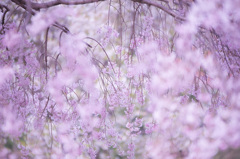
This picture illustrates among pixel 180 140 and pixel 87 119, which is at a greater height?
pixel 87 119

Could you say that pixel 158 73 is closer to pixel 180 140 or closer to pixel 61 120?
pixel 61 120

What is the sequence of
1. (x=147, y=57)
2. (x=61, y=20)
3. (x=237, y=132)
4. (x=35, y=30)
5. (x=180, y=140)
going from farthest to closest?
(x=61, y=20), (x=180, y=140), (x=147, y=57), (x=35, y=30), (x=237, y=132)

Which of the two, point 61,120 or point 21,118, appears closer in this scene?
point 21,118

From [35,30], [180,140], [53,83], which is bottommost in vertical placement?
[180,140]

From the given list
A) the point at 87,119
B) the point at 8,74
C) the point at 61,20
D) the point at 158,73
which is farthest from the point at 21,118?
the point at 61,20

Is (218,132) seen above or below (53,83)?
below

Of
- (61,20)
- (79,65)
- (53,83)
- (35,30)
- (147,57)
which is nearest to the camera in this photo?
(35,30)

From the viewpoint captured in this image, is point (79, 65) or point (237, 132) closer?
point (237, 132)

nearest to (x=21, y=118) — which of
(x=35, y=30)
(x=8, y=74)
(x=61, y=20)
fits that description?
(x=8, y=74)

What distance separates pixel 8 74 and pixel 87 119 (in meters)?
0.68

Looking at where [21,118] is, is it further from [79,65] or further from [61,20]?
[61,20]

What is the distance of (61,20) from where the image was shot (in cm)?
393

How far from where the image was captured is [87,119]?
2.10m

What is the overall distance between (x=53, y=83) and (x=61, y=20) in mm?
2420
